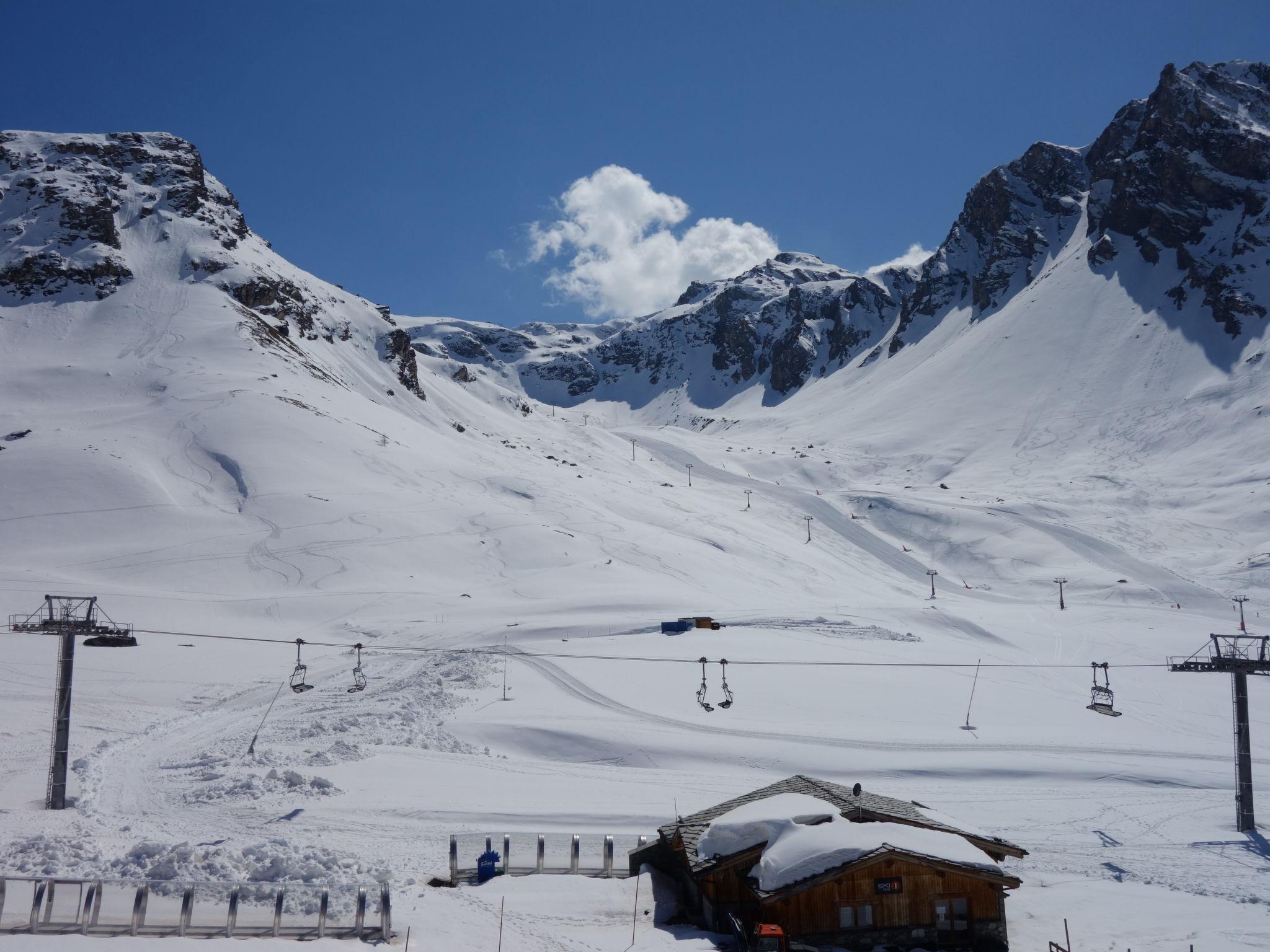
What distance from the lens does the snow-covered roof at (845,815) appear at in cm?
1872

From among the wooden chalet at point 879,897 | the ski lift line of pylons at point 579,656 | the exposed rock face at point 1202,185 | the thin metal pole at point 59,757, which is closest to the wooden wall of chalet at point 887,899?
the wooden chalet at point 879,897

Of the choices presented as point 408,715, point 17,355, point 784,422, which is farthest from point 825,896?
point 784,422

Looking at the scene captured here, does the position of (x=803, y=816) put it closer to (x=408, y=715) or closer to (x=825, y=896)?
(x=825, y=896)

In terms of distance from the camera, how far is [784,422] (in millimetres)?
175125

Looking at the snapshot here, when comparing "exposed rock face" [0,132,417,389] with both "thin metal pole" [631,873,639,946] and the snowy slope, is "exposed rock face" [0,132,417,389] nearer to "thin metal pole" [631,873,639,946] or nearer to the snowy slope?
the snowy slope

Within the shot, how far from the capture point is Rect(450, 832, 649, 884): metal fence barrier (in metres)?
19.8

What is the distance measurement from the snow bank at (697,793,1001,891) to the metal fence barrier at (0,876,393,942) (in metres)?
7.08

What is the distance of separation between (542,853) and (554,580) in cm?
3801

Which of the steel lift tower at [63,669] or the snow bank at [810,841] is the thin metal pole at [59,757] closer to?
the steel lift tower at [63,669]

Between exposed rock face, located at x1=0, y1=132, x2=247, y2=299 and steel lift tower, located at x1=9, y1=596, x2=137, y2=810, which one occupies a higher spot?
exposed rock face, located at x1=0, y1=132, x2=247, y2=299

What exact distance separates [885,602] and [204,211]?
115697 mm

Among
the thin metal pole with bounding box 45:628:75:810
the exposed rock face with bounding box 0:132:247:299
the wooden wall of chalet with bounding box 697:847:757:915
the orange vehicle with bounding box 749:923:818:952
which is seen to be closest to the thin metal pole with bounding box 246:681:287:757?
the thin metal pole with bounding box 45:628:75:810

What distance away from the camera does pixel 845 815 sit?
18.7 m

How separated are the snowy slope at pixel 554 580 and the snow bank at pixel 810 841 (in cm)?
230
